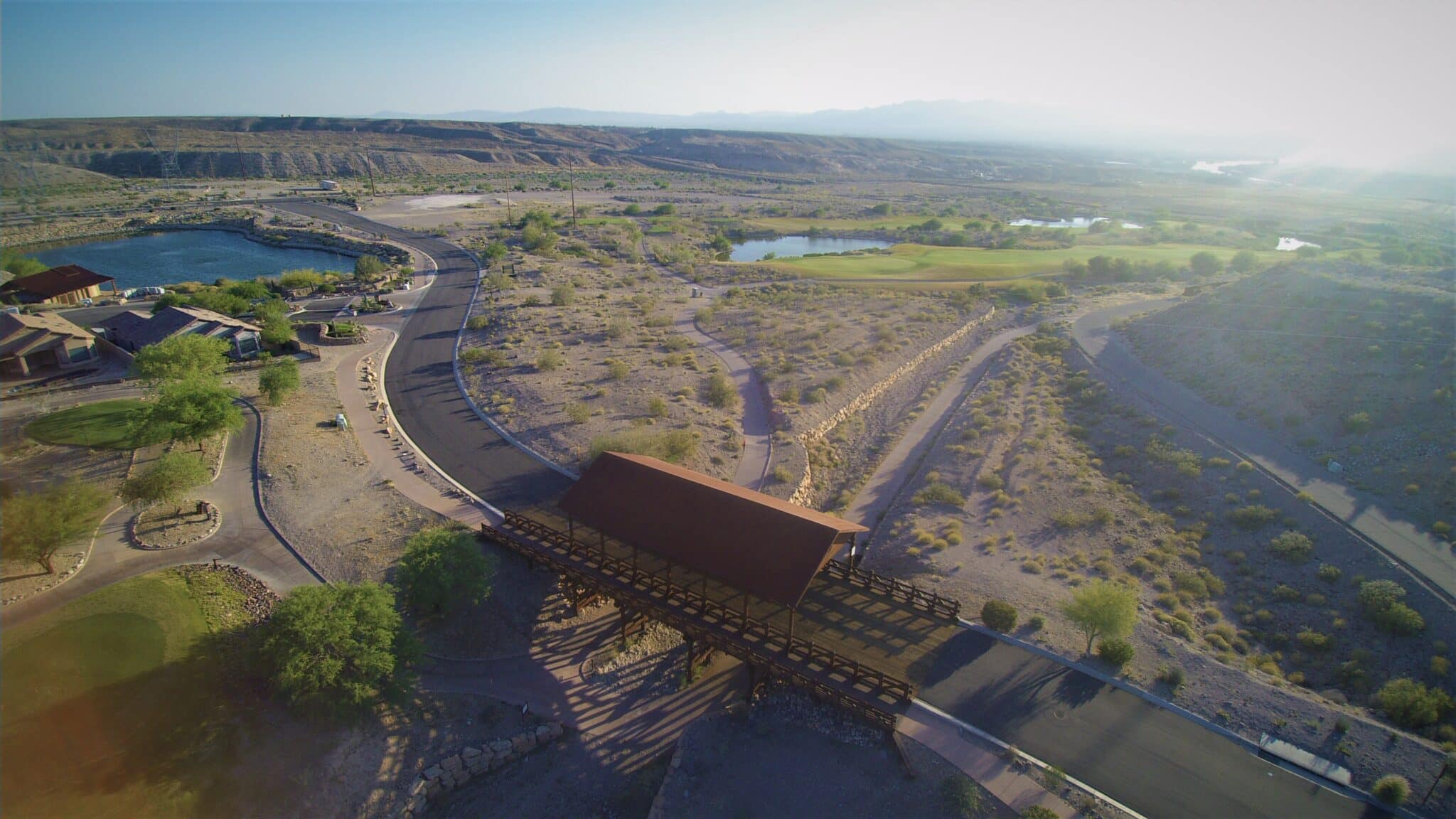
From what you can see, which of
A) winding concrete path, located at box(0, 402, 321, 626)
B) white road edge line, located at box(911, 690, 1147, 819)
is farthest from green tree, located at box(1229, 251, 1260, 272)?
winding concrete path, located at box(0, 402, 321, 626)

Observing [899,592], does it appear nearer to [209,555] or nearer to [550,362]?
[209,555]

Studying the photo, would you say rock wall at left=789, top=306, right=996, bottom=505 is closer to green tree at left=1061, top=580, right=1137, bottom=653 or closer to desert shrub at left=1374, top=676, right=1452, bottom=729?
green tree at left=1061, top=580, right=1137, bottom=653

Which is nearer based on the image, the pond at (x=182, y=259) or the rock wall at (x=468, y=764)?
the rock wall at (x=468, y=764)

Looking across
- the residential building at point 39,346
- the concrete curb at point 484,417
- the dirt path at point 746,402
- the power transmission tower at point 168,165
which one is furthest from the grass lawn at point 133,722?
the power transmission tower at point 168,165

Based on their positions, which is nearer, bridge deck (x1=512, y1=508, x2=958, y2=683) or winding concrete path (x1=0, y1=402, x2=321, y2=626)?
bridge deck (x1=512, y1=508, x2=958, y2=683)

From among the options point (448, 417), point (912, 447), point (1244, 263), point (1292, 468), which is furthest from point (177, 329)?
point (1244, 263)

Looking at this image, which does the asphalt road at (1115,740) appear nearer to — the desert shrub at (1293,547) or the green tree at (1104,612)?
the green tree at (1104,612)
